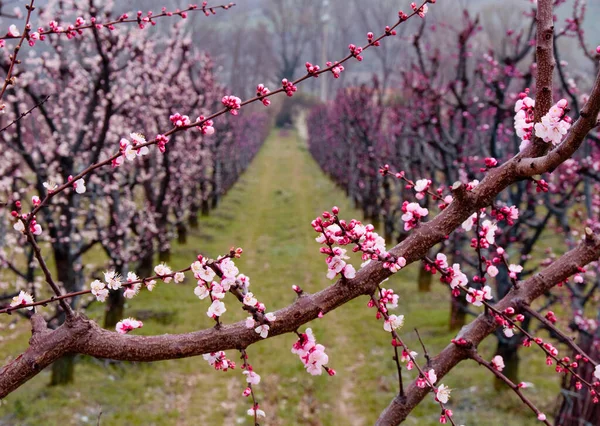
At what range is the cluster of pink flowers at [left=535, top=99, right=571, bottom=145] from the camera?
70.2 inches

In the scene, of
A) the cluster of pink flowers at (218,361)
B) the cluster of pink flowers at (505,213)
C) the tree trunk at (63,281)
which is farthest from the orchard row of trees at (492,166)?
the tree trunk at (63,281)

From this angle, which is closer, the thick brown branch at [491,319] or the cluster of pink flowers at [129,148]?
the cluster of pink flowers at [129,148]

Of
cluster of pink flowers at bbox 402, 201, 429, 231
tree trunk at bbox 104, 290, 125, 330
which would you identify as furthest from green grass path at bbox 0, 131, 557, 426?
cluster of pink flowers at bbox 402, 201, 429, 231

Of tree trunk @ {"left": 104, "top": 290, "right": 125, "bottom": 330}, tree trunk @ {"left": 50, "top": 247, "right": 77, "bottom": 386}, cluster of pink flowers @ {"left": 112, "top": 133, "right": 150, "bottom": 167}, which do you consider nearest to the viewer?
cluster of pink flowers @ {"left": 112, "top": 133, "right": 150, "bottom": 167}

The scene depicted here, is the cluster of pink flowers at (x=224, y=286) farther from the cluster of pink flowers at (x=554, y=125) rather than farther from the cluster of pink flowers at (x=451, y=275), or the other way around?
the cluster of pink flowers at (x=554, y=125)

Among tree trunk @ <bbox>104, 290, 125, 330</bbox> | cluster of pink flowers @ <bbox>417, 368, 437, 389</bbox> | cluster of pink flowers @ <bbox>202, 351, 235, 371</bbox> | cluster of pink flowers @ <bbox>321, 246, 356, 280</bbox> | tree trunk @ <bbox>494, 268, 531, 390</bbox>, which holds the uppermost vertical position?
cluster of pink flowers @ <bbox>321, 246, 356, 280</bbox>

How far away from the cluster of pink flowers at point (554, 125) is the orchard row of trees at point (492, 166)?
0.47 feet

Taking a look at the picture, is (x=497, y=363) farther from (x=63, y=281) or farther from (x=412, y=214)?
(x=63, y=281)

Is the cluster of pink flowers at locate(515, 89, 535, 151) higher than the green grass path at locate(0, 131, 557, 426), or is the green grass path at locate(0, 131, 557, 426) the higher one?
the cluster of pink flowers at locate(515, 89, 535, 151)

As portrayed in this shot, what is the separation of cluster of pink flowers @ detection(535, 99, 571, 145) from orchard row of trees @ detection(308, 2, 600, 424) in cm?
14

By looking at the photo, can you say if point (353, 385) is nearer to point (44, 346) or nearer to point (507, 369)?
point (507, 369)

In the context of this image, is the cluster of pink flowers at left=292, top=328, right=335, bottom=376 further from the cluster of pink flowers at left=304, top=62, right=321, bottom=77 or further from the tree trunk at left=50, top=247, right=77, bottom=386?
the tree trunk at left=50, top=247, right=77, bottom=386

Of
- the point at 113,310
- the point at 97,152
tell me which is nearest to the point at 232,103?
the point at 97,152

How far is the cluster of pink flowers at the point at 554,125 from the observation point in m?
1.78
